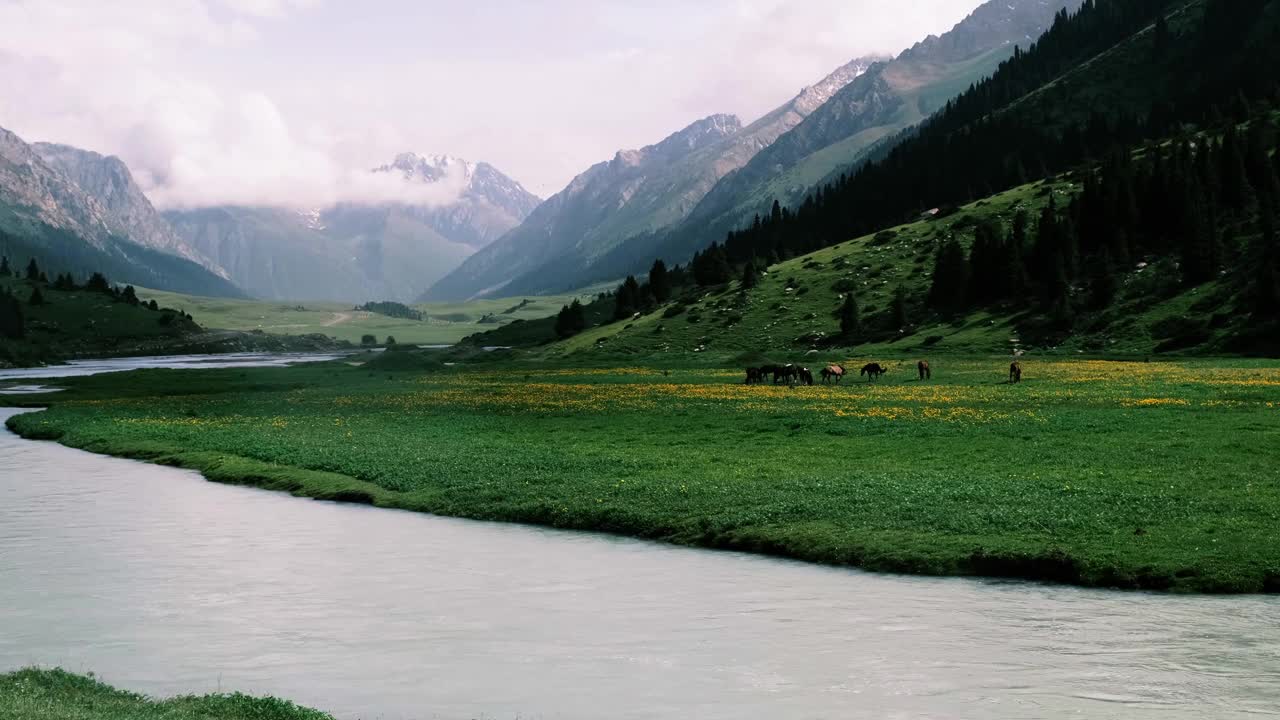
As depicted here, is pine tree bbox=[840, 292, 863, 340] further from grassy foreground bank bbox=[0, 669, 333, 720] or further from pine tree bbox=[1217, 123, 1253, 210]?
grassy foreground bank bbox=[0, 669, 333, 720]

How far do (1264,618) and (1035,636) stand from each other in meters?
Answer: 4.92

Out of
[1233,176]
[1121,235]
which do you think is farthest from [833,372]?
[1233,176]

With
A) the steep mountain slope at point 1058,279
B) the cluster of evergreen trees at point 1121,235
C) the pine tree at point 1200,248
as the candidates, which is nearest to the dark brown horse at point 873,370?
the steep mountain slope at point 1058,279

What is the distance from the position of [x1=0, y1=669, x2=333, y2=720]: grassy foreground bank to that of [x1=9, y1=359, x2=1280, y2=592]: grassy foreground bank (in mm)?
16762

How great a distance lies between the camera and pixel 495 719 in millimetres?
19016

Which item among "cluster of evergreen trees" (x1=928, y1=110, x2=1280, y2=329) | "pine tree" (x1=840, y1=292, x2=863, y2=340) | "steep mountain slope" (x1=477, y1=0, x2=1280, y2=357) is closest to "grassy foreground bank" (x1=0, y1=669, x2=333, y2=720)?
"steep mountain slope" (x1=477, y1=0, x2=1280, y2=357)

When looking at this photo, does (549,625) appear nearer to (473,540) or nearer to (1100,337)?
(473,540)

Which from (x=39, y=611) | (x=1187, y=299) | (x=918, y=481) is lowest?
(x=39, y=611)

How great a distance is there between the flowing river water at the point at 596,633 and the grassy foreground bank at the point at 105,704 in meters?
1.47

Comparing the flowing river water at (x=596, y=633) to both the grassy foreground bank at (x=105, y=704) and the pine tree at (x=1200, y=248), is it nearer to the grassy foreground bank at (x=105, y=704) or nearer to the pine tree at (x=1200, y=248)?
the grassy foreground bank at (x=105, y=704)

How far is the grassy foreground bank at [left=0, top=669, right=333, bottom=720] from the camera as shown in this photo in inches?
677

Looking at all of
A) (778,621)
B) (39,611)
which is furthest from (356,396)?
(778,621)

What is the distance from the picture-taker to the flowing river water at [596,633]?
1988 cm

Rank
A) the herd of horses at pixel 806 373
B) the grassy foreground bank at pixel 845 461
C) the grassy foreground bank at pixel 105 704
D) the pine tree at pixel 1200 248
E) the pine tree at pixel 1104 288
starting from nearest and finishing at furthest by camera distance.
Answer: the grassy foreground bank at pixel 105 704 → the grassy foreground bank at pixel 845 461 → the herd of horses at pixel 806 373 → the pine tree at pixel 1200 248 → the pine tree at pixel 1104 288
